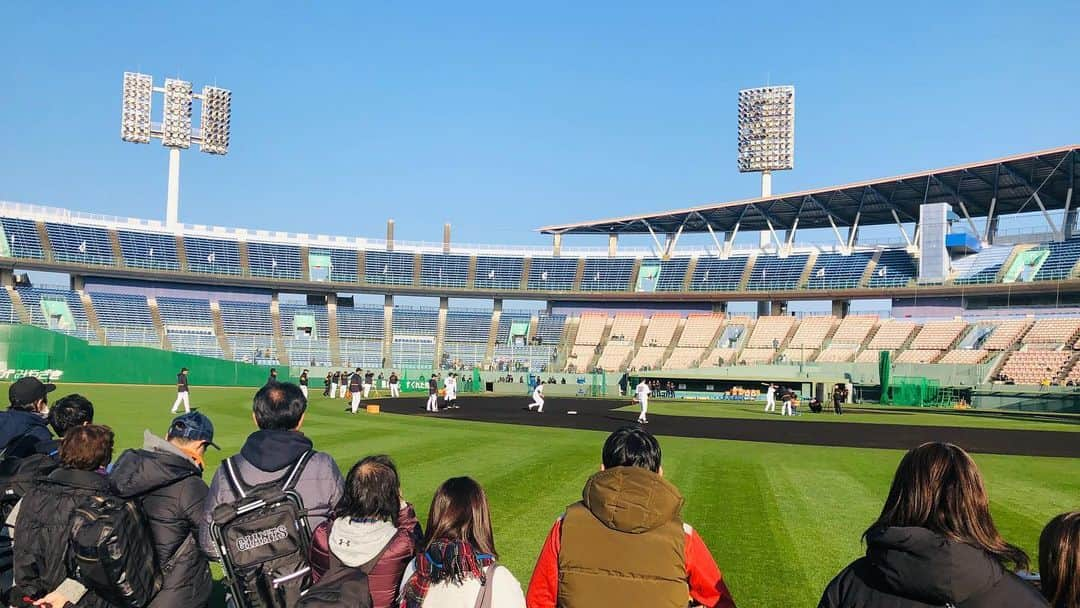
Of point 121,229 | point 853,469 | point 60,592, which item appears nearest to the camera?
point 60,592

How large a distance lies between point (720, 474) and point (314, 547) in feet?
41.2

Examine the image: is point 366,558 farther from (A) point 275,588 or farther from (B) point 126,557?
(B) point 126,557

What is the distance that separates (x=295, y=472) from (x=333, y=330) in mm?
72392

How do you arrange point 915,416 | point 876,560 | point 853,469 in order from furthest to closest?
point 915,416 → point 853,469 → point 876,560

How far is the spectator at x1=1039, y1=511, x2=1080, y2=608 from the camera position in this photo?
10.9 feet

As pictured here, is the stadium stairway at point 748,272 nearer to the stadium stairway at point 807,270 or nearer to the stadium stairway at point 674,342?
the stadium stairway at point 807,270

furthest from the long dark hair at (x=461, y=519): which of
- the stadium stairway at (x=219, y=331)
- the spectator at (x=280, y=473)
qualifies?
the stadium stairway at (x=219, y=331)

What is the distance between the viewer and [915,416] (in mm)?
37219

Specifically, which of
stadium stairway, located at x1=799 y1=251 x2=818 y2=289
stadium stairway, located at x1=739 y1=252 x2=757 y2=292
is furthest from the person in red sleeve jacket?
stadium stairway, located at x1=739 y1=252 x2=757 y2=292

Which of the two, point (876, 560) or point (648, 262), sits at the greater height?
point (648, 262)

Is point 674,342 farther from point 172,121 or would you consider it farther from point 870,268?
point 172,121

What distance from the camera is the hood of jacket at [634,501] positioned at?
3.98m

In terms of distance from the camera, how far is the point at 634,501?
13.1 feet

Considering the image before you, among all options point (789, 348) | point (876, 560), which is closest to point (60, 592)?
point (876, 560)
